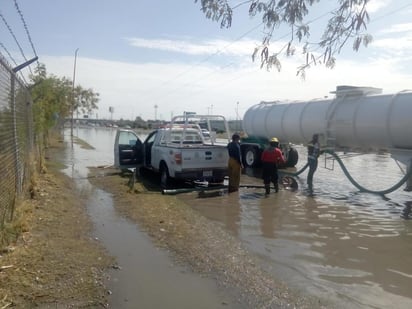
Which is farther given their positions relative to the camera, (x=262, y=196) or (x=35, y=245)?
(x=262, y=196)

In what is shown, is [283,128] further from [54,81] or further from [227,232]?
[54,81]

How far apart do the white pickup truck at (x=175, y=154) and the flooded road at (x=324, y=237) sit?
0.99 metres

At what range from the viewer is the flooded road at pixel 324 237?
5355mm

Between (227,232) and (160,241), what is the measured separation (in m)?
1.45

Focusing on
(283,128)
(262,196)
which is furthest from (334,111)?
(262,196)

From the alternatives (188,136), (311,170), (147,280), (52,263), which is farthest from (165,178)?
(147,280)

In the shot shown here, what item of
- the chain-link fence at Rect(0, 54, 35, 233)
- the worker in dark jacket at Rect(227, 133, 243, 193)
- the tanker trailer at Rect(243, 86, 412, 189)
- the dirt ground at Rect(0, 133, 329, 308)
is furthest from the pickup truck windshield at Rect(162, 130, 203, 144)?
the chain-link fence at Rect(0, 54, 35, 233)

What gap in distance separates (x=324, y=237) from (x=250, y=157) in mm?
12445

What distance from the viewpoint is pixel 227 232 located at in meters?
7.97

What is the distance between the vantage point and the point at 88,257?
5.88 metres

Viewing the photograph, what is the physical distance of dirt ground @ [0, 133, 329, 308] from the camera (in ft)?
15.2

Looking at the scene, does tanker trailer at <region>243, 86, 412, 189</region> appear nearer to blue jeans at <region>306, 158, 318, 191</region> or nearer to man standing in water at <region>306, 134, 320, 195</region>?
man standing in water at <region>306, 134, 320, 195</region>

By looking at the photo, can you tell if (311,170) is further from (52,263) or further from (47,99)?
(47,99)

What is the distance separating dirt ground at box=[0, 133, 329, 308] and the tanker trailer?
6.65 meters
